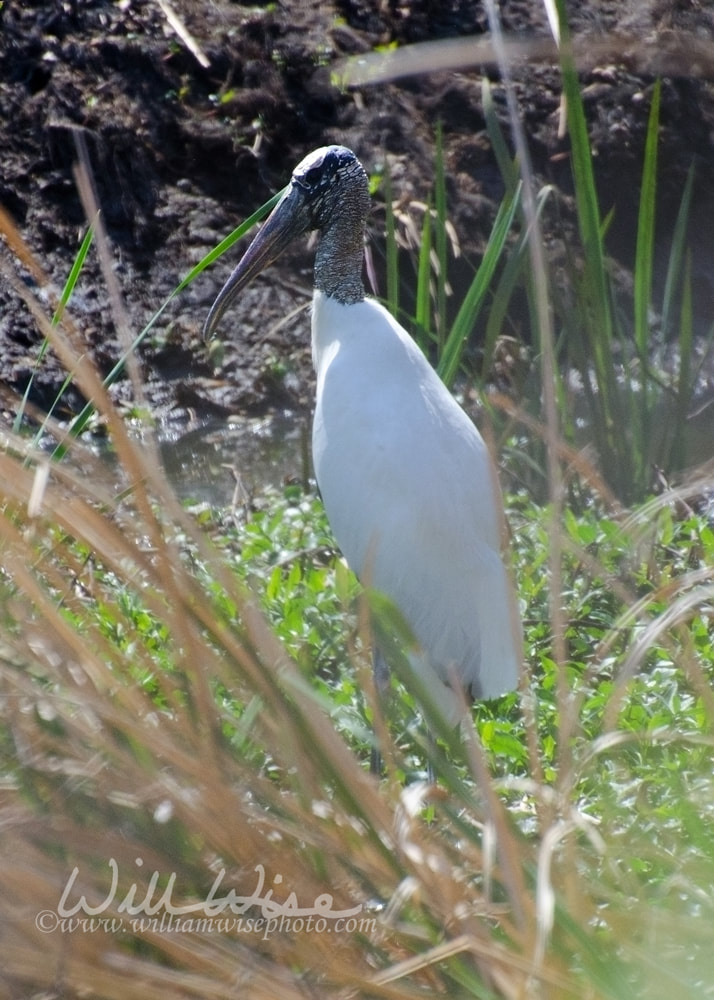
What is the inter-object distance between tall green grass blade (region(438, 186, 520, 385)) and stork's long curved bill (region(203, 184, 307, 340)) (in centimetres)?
51

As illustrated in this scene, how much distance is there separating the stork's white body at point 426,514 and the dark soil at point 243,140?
265cm

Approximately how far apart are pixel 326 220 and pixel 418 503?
3.20 ft

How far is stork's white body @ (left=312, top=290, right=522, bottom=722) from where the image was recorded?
279cm

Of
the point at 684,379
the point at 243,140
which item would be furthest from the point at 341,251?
the point at 243,140

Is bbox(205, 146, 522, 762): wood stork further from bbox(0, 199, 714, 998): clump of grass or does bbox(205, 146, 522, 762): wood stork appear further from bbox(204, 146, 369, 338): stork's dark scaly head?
bbox(0, 199, 714, 998): clump of grass

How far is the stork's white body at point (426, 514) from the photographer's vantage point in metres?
2.79

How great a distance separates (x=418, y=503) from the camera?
9.14 feet

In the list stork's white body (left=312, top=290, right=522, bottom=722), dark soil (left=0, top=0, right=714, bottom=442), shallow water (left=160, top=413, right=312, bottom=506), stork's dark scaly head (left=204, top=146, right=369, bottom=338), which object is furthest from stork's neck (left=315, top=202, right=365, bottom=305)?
dark soil (left=0, top=0, right=714, bottom=442)

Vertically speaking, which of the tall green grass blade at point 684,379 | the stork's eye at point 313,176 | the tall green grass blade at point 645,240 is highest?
the stork's eye at point 313,176

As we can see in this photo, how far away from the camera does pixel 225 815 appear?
1.17m

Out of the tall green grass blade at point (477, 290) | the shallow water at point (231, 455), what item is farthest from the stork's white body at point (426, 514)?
the shallow water at point (231, 455)

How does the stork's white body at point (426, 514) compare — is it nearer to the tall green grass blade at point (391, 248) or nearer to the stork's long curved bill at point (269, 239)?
the stork's long curved bill at point (269, 239)

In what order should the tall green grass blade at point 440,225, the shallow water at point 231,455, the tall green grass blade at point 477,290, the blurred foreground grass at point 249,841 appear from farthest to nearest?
1. the shallow water at point 231,455
2. the tall green grass blade at point 440,225
3. the tall green grass blade at point 477,290
4. the blurred foreground grass at point 249,841

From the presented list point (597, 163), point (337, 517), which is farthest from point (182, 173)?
point (337, 517)
